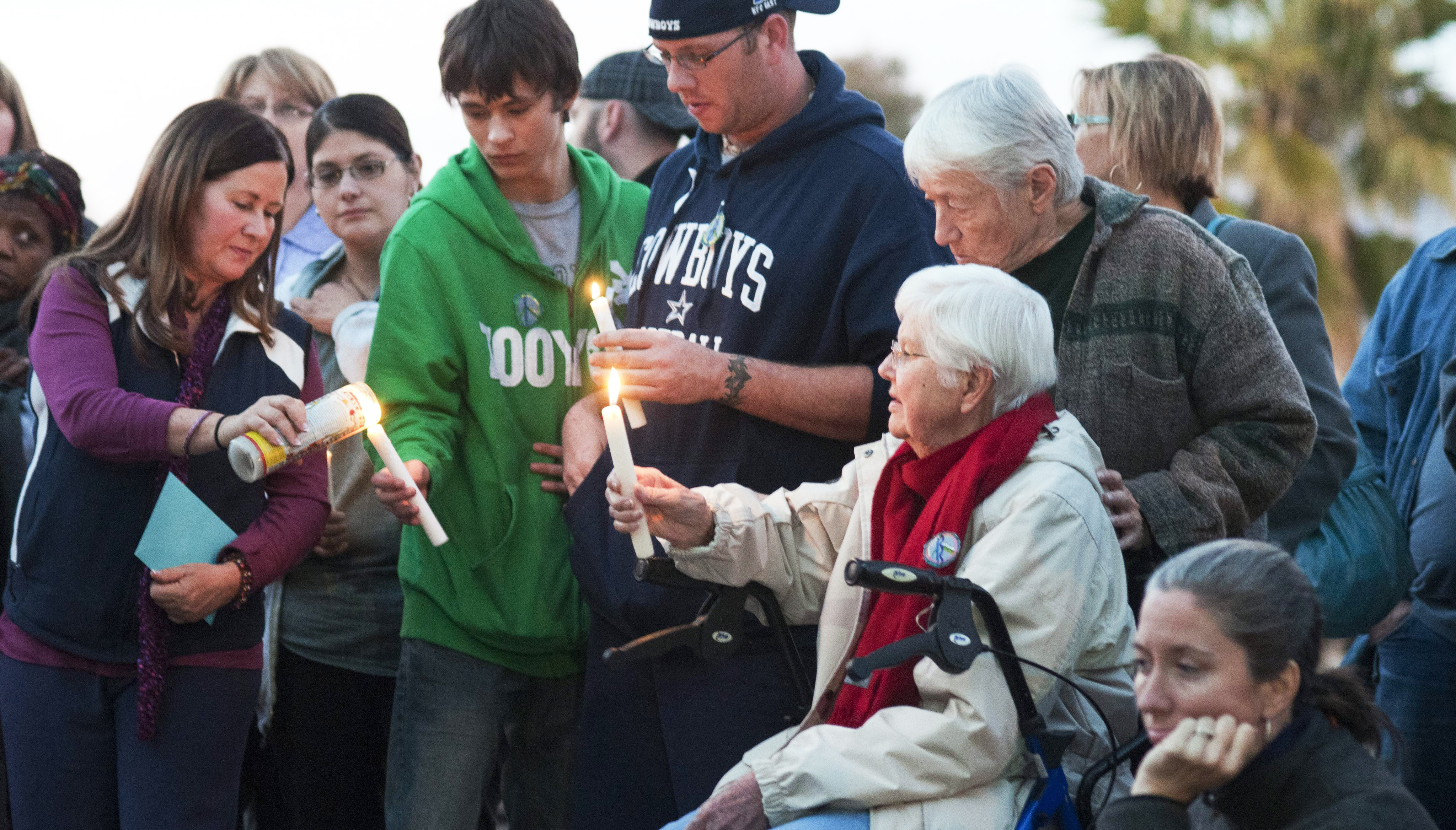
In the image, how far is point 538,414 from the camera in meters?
3.39

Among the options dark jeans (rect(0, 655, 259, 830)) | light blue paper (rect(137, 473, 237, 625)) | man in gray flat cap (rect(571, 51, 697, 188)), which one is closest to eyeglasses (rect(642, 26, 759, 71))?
light blue paper (rect(137, 473, 237, 625))

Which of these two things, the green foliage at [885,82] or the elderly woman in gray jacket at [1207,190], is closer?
the elderly woman in gray jacket at [1207,190]

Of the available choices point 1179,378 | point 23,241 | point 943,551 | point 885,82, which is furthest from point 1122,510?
point 885,82

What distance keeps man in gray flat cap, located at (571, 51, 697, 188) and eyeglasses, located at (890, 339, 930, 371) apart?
2444mm

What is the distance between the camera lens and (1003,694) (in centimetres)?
236

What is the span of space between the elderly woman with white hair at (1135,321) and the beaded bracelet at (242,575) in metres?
1.61

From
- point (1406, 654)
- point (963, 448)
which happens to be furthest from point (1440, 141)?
point (963, 448)

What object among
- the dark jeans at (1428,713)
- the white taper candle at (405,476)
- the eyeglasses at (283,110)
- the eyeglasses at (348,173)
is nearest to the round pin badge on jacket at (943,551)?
the white taper candle at (405,476)

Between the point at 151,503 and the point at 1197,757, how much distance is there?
6.98ft

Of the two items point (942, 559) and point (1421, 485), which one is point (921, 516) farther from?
point (1421, 485)

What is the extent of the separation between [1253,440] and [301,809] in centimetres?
243

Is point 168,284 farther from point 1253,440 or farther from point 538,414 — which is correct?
point 1253,440

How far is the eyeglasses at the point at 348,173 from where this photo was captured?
389 centimetres

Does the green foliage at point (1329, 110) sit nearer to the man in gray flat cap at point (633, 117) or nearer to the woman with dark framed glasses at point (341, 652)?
the man in gray flat cap at point (633, 117)
